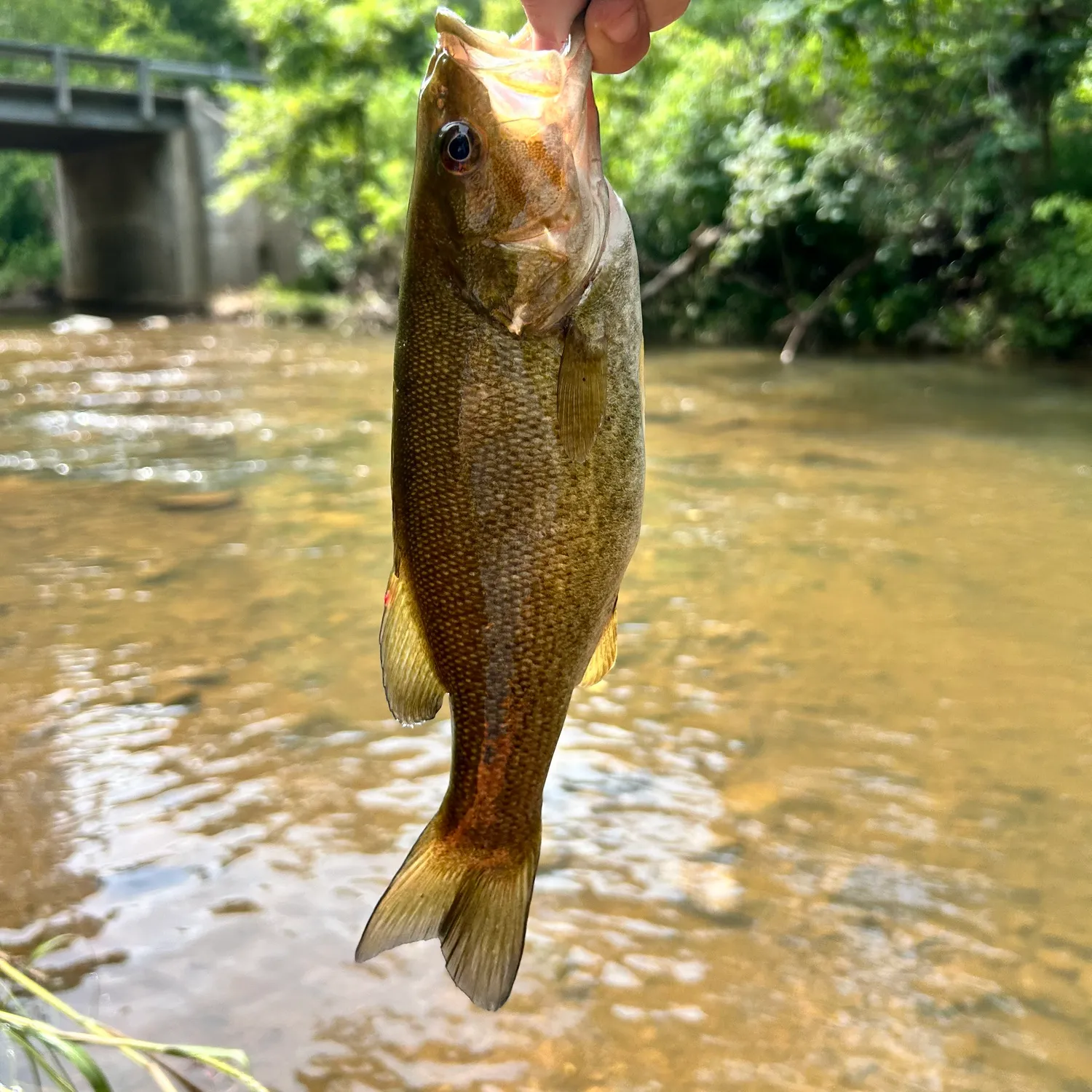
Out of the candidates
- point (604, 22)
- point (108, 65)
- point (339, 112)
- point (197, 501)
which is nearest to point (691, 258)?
point (339, 112)

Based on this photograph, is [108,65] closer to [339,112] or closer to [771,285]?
[339,112]

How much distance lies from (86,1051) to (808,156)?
52.5ft

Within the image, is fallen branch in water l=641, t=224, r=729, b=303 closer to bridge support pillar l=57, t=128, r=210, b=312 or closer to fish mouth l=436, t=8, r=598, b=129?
fish mouth l=436, t=8, r=598, b=129

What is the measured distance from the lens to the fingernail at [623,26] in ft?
5.72

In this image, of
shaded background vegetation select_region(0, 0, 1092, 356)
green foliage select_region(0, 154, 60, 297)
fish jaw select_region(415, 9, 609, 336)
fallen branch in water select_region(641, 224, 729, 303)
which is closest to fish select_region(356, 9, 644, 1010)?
fish jaw select_region(415, 9, 609, 336)

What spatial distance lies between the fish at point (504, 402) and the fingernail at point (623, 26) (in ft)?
0.19

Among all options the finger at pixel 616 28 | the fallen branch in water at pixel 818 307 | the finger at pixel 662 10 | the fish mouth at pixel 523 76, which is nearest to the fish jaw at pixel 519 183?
the fish mouth at pixel 523 76

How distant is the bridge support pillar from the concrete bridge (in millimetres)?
35

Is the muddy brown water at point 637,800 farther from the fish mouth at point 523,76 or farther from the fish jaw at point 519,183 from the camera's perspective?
the fish mouth at point 523,76

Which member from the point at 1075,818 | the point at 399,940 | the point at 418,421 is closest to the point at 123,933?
the point at 399,940

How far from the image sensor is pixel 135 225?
1272 inches

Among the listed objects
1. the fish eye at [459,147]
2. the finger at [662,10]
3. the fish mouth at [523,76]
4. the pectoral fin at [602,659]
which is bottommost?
the pectoral fin at [602,659]

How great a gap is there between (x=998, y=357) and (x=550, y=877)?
14338mm

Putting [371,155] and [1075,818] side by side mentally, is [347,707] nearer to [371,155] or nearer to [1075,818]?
[1075,818]
